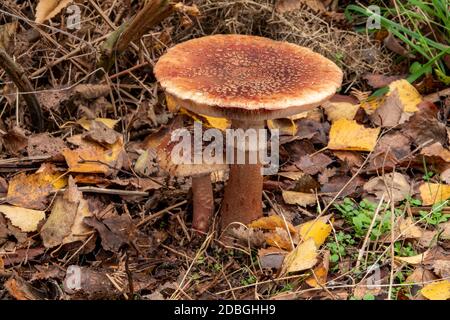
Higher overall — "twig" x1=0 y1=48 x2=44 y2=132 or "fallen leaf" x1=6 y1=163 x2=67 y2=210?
"twig" x1=0 y1=48 x2=44 y2=132

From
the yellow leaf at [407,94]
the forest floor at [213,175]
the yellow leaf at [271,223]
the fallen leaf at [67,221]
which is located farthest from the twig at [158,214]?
the yellow leaf at [407,94]

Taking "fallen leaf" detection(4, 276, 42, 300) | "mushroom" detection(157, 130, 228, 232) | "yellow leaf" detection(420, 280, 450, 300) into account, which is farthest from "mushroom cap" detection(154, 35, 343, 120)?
"fallen leaf" detection(4, 276, 42, 300)

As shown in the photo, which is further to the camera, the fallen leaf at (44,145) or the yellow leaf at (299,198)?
the fallen leaf at (44,145)

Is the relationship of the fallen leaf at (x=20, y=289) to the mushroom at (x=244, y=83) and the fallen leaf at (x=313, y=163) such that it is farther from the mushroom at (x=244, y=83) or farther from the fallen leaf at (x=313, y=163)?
the fallen leaf at (x=313, y=163)

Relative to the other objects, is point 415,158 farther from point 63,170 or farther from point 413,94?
point 63,170

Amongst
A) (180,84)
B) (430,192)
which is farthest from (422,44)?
(180,84)

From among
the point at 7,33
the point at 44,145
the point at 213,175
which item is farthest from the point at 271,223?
the point at 7,33

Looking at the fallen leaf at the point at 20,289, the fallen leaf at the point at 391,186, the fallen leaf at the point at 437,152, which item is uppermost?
the fallen leaf at the point at 437,152

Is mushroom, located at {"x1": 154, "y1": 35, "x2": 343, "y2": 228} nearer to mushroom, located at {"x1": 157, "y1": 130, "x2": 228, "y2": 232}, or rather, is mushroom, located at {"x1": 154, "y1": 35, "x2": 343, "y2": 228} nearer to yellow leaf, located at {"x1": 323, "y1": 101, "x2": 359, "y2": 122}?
mushroom, located at {"x1": 157, "y1": 130, "x2": 228, "y2": 232}
